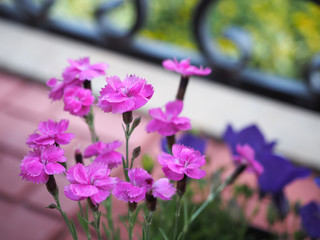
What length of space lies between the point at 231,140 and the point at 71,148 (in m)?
0.61

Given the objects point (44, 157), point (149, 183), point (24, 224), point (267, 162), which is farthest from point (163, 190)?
point (24, 224)

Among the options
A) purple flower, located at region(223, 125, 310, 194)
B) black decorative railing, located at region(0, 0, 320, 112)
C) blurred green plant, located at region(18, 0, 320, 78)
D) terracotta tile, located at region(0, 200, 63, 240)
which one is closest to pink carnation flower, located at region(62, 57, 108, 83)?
purple flower, located at region(223, 125, 310, 194)

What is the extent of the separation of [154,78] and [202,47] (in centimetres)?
18

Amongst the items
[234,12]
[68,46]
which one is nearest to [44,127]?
[68,46]

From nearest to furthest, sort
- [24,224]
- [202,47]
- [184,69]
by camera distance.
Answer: [184,69] → [24,224] → [202,47]

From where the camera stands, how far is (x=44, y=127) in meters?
0.43

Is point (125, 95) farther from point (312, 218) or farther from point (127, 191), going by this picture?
point (312, 218)

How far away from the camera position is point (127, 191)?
39 centimetres

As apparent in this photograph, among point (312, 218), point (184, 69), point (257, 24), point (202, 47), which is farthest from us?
point (257, 24)

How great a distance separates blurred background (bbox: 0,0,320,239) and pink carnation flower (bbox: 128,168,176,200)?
572 millimetres

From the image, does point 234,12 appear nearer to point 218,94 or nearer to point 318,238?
point 218,94

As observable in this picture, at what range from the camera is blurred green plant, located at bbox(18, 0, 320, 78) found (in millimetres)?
1770

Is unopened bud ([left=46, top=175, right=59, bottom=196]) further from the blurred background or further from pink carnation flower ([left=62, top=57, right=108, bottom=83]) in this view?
the blurred background

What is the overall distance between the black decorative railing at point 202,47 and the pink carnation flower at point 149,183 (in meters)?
0.87
